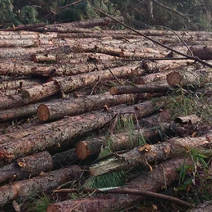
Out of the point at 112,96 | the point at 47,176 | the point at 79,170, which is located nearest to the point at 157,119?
the point at 112,96

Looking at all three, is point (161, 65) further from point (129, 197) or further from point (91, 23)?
point (129, 197)

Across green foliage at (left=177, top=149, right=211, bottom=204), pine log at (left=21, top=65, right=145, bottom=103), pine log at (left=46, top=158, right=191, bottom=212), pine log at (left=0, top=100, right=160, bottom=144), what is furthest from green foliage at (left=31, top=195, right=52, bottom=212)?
pine log at (left=21, top=65, right=145, bottom=103)

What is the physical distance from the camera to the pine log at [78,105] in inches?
166

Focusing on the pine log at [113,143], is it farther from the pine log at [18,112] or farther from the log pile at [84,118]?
the pine log at [18,112]

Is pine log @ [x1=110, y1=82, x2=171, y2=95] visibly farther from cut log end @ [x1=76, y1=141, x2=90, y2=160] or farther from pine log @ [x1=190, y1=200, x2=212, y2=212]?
pine log @ [x1=190, y1=200, x2=212, y2=212]

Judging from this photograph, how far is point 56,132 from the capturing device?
3.92 m

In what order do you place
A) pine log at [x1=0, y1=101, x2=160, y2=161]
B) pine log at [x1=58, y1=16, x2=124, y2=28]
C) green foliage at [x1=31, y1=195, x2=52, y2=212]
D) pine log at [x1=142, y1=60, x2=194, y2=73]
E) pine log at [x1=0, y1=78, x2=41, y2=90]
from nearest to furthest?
green foliage at [x1=31, y1=195, x2=52, y2=212], pine log at [x1=0, y1=101, x2=160, y2=161], pine log at [x1=0, y1=78, x2=41, y2=90], pine log at [x1=142, y1=60, x2=194, y2=73], pine log at [x1=58, y1=16, x2=124, y2=28]

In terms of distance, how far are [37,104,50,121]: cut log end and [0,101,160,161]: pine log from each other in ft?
0.43

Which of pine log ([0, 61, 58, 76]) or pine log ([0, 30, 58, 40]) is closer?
pine log ([0, 61, 58, 76])

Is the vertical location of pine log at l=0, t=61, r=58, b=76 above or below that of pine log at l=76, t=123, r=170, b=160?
above

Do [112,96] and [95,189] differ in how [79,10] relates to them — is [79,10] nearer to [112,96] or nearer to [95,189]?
[112,96]

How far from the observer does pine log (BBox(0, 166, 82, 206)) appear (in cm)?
323

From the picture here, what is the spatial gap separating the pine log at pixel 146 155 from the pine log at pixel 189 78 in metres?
1.34

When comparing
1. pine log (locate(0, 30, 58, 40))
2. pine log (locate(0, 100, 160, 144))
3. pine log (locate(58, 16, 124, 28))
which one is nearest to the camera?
pine log (locate(0, 100, 160, 144))
